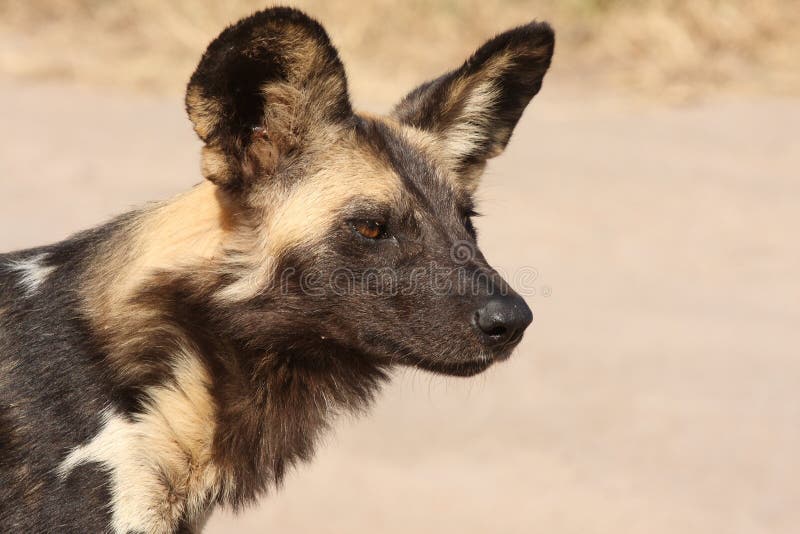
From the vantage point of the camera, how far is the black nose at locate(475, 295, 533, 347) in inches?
140

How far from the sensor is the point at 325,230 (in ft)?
12.0

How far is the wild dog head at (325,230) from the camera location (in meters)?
3.57

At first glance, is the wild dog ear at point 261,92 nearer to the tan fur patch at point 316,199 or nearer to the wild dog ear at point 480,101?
the tan fur patch at point 316,199

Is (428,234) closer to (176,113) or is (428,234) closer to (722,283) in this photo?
(722,283)

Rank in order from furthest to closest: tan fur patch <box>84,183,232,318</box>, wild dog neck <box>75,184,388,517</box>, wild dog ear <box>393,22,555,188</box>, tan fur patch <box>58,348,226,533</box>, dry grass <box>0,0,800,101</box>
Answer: dry grass <box>0,0,800,101</box> < wild dog ear <box>393,22,555,188</box> < tan fur patch <box>84,183,232,318</box> < wild dog neck <box>75,184,388,517</box> < tan fur patch <box>58,348,226,533</box>

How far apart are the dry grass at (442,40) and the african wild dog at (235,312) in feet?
22.4

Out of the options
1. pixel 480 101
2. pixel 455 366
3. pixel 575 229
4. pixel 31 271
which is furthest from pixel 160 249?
pixel 575 229

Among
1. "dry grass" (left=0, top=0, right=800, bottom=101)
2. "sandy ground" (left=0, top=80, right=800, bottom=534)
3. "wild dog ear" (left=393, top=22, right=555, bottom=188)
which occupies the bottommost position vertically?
"sandy ground" (left=0, top=80, right=800, bottom=534)

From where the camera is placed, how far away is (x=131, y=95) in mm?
11109

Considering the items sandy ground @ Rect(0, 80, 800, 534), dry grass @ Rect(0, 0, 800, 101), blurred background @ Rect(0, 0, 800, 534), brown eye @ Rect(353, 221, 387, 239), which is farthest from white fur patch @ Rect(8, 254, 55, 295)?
dry grass @ Rect(0, 0, 800, 101)

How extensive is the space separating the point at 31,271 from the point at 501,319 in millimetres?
1377

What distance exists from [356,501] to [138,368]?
2355mm

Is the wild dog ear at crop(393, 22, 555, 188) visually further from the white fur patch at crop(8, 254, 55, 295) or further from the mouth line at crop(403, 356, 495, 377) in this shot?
the white fur patch at crop(8, 254, 55, 295)

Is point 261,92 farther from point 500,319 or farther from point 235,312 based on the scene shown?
point 500,319
